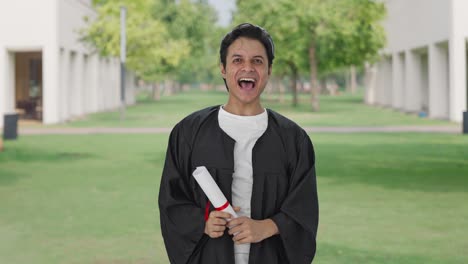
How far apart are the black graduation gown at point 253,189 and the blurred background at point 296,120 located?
4377 millimetres

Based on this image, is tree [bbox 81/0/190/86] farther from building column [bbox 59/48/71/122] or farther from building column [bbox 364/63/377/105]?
building column [bbox 364/63/377/105]

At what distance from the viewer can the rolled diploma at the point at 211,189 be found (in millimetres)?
3289

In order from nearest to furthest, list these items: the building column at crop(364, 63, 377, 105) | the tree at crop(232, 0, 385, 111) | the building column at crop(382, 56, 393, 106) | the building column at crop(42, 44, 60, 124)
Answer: the building column at crop(42, 44, 60, 124)
the tree at crop(232, 0, 385, 111)
the building column at crop(382, 56, 393, 106)
the building column at crop(364, 63, 377, 105)

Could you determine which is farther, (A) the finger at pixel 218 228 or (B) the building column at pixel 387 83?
(B) the building column at pixel 387 83

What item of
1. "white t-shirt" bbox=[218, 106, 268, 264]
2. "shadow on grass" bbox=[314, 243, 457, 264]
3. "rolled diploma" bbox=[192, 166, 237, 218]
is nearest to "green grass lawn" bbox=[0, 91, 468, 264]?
"shadow on grass" bbox=[314, 243, 457, 264]

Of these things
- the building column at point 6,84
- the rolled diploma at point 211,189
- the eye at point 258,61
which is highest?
the building column at point 6,84

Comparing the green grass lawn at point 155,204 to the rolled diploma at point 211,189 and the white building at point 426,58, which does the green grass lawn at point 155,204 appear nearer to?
the rolled diploma at point 211,189

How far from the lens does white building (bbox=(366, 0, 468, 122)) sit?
33.8 metres

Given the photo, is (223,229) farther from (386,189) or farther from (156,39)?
(156,39)

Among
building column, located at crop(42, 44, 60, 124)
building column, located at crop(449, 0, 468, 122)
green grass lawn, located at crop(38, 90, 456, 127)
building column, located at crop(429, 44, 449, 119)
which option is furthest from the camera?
building column, located at crop(429, 44, 449, 119)

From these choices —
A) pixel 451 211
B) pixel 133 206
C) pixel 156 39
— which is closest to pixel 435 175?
pixel 451 211

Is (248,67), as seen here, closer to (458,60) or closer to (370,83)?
(458,60)

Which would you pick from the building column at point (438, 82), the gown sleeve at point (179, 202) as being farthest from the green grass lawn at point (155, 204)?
the building column at point (438, 82)

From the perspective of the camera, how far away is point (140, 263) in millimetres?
7762
